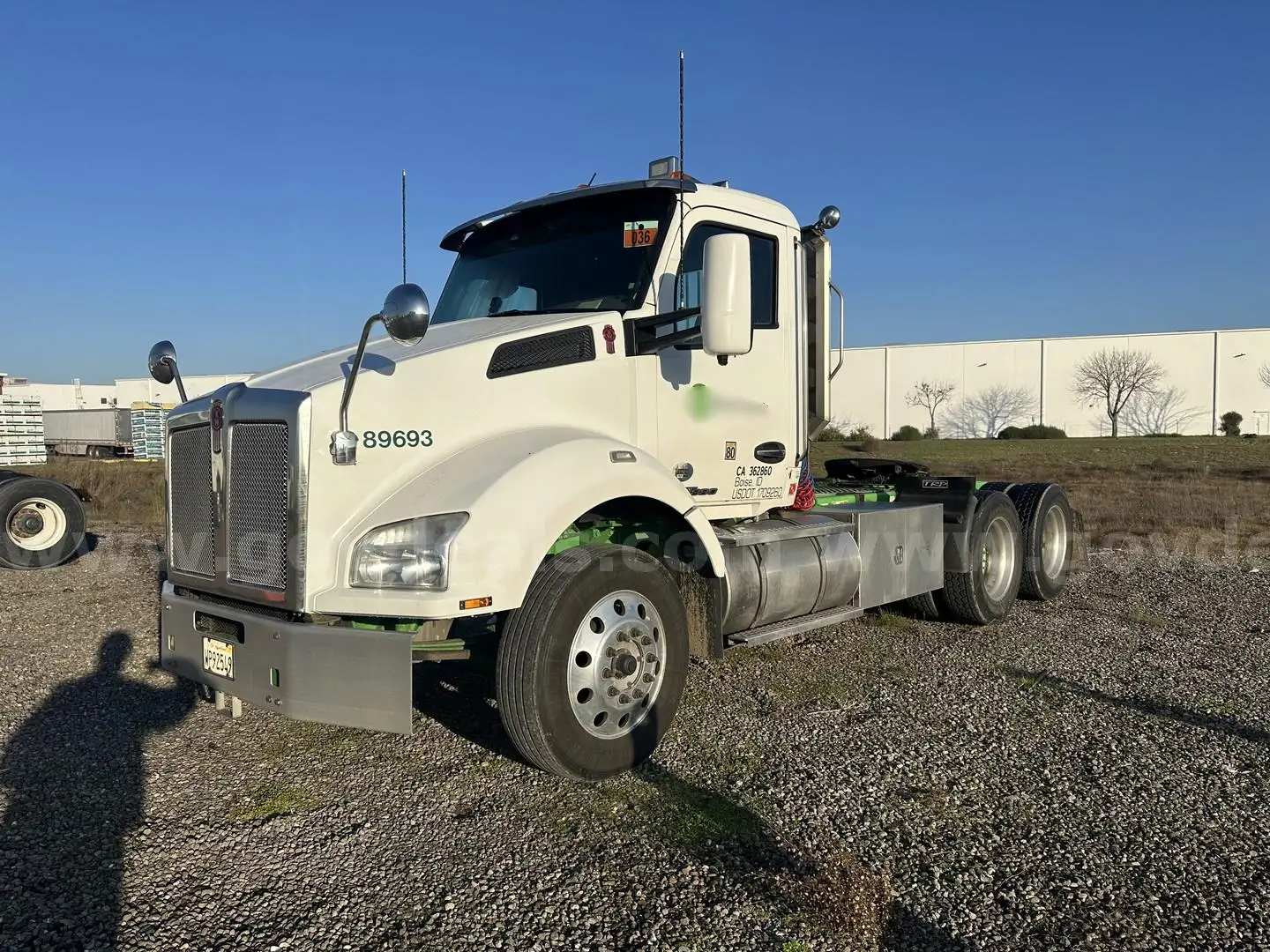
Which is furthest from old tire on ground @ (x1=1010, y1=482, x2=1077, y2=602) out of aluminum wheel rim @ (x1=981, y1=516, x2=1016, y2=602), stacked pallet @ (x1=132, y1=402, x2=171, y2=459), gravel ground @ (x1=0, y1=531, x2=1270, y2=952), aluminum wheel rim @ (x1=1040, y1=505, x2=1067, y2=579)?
stacked pallet @ (x1=132, y1=402, x2=171, y2=459)

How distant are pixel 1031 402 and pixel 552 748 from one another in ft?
243

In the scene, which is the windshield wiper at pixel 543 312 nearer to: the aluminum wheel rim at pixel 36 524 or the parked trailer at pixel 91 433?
the aluminum wheel rim at pixel 36 524

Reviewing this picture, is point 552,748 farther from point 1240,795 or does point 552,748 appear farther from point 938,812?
point 1240,795

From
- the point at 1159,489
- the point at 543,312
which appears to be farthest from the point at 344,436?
the point at 1159,489

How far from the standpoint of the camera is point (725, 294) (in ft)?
14.3

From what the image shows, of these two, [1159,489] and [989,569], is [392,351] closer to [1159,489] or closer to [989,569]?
[989,569]

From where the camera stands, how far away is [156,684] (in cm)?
564

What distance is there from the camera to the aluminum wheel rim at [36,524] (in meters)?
10.0

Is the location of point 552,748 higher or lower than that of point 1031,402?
lower

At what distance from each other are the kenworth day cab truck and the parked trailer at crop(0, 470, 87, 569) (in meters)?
6.64

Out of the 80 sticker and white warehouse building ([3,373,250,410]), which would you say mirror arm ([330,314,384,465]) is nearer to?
the 80 sticker

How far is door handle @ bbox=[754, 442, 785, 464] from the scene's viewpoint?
18.4 feet

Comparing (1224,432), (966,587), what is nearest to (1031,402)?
(1224,432)

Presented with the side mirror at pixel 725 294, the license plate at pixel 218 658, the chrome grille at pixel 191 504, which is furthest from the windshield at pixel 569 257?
the license plate at pixel 218 658
